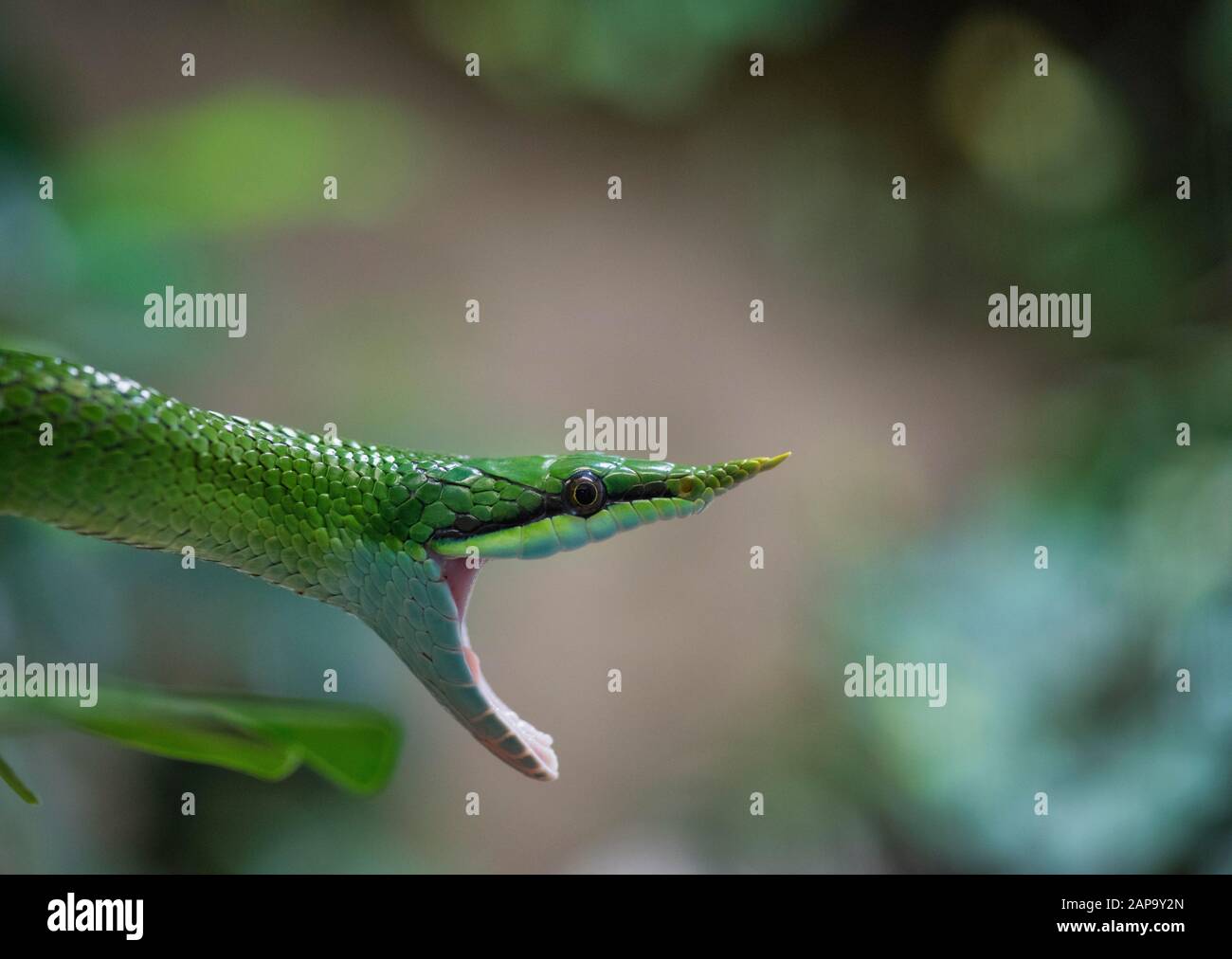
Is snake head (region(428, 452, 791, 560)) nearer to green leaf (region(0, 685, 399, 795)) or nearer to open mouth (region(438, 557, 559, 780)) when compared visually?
open mouth (region(438, 557, 559, 780))

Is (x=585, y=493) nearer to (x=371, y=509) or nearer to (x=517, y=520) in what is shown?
(x=517, y=520)

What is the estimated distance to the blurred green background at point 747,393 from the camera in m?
2.30

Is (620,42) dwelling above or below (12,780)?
above

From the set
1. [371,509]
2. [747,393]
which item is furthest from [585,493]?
[747,393]

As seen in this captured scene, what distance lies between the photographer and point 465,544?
102 cm

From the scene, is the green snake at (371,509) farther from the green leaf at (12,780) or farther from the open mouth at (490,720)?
the green leaf at (12,780)

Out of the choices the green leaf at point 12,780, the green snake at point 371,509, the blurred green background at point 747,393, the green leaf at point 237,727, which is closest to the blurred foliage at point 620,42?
the blurred green background at point 747,393

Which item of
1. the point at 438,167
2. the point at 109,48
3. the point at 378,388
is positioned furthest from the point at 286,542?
the point at 109,48

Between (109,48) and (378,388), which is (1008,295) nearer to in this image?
(378,388)

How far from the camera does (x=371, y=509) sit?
3.46 feet

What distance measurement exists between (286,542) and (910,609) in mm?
1856

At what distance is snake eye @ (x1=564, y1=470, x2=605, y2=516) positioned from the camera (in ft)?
3.39

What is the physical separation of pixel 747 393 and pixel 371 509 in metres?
1.92

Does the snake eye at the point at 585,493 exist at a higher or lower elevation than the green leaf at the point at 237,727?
higher
